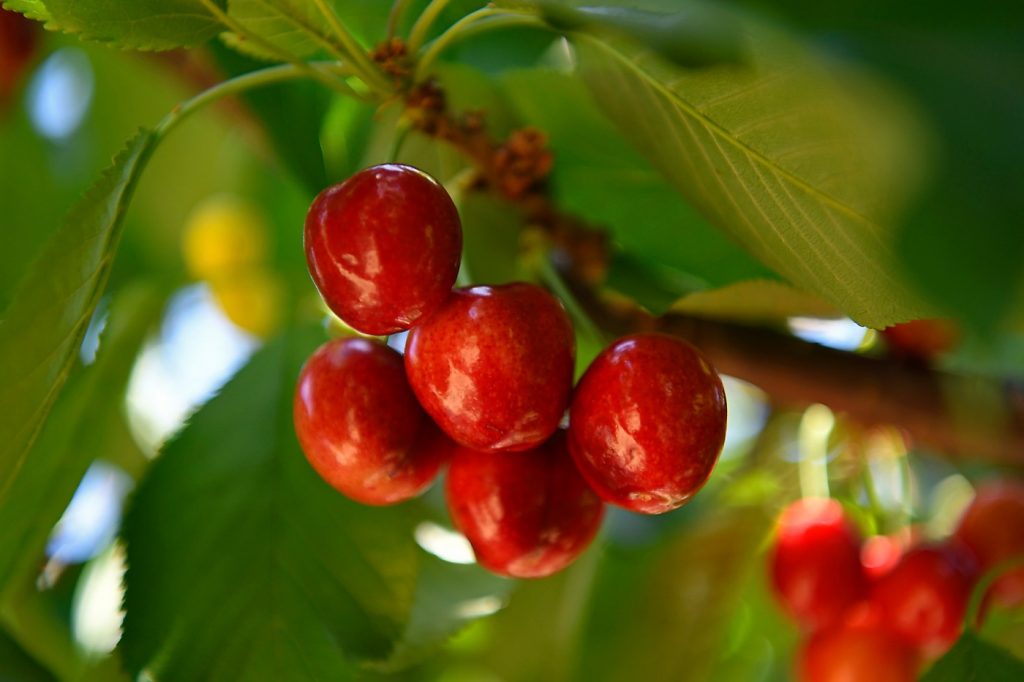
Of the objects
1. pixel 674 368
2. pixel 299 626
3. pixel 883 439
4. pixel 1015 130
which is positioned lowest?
pixel 883 439

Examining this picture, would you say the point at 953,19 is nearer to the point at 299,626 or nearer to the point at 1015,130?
the point at 1015,130

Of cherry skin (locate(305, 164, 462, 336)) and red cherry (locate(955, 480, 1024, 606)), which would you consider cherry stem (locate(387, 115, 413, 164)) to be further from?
red cherry (locate(955, 480, 1024, 606))

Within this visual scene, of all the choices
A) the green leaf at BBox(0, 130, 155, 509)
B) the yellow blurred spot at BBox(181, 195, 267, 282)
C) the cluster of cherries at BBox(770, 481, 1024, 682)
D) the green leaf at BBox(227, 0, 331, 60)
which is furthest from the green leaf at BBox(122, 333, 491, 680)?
the yellow blurred spot at BBox(181, 195, 267, 282)

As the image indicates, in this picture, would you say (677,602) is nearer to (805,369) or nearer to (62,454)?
(805,369)

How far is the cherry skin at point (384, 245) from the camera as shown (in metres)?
0.57

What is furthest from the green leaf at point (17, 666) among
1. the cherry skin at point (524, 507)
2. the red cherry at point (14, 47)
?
the red cherry at point (14, 47)

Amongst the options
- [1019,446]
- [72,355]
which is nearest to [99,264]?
[72,355]

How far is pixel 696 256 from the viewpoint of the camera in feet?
2.92

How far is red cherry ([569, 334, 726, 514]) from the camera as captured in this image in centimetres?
59

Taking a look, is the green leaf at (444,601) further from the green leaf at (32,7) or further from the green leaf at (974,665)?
the green leaf at (32,7)

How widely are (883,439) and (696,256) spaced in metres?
0.48

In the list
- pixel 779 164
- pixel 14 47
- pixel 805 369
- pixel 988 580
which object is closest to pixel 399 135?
pixel 779 164

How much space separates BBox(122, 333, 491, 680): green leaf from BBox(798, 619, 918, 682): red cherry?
0.44m

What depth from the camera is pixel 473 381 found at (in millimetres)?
584
